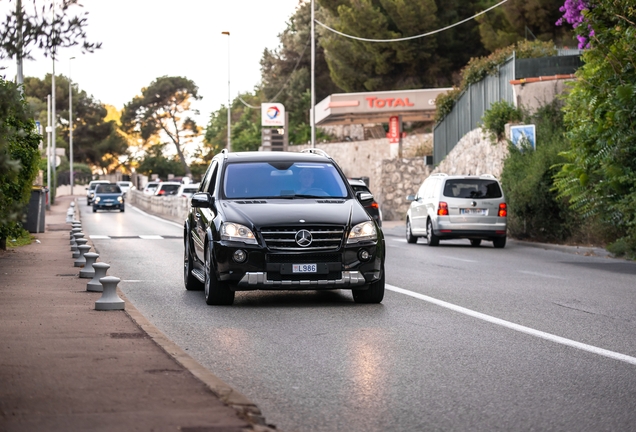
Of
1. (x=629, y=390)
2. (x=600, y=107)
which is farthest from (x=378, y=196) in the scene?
(x=629, y=390)

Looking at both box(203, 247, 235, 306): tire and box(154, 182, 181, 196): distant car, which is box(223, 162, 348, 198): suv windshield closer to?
box(203, 247, 235, 306): tire

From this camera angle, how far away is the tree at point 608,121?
22344 mm

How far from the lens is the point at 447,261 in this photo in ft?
73.8

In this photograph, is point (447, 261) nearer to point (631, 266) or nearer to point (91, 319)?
point (631, 266)

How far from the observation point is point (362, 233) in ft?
43.7

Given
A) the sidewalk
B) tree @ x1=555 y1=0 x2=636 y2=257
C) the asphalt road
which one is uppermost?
tree @ x1=555 y1=0 x2=636 y2=257

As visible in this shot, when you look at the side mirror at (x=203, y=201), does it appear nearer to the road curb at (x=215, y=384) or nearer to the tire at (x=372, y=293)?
the tire at (x=372, y=293)

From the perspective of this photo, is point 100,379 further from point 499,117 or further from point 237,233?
point 499,117

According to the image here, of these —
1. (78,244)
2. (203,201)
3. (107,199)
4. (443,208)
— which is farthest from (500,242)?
(107,199)

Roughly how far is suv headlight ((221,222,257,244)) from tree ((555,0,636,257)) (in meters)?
11.1

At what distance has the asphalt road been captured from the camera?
23.8 ft

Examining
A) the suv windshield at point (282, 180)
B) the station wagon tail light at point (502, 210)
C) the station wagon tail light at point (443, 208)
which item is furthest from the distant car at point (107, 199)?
the suv windshield at point (282, 180)

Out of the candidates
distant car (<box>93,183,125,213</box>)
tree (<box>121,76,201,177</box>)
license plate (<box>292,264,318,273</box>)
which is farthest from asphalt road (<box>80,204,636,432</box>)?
tree (<box>121,76,201,177</box>)

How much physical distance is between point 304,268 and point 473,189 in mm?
16426
